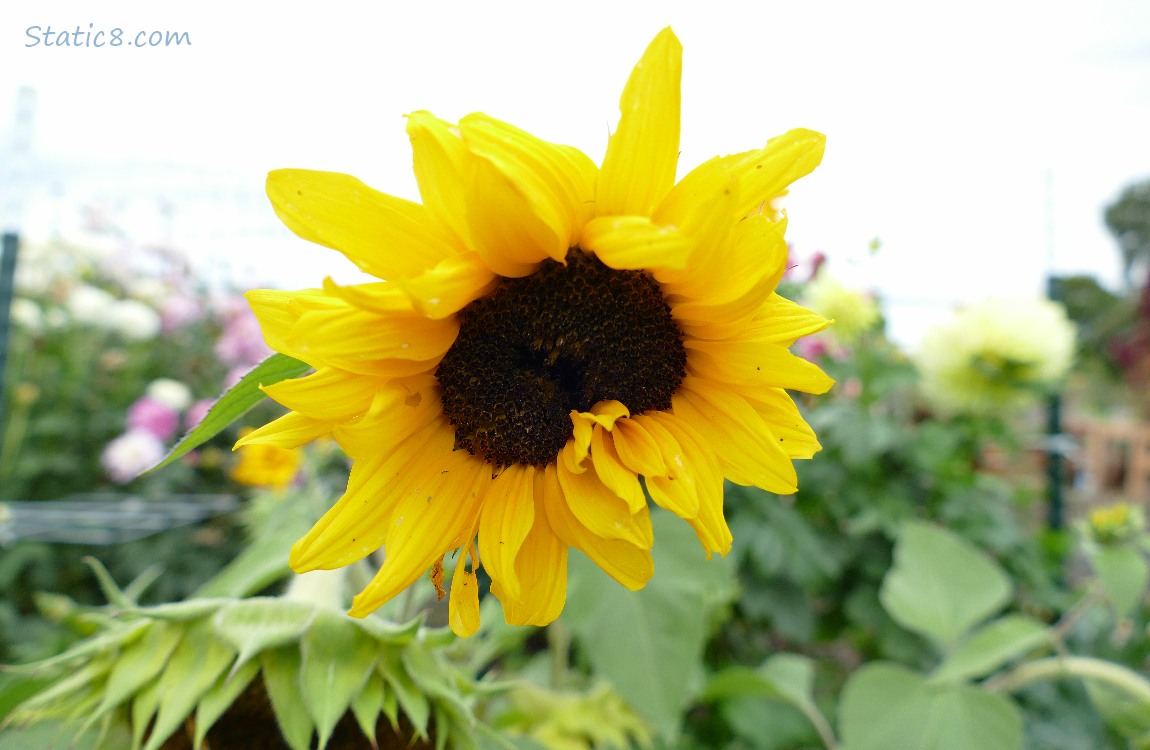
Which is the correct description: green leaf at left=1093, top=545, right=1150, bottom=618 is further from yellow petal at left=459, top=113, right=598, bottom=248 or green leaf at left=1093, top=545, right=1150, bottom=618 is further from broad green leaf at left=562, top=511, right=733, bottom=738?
yellow petal at left=459, top=113, right=598, bottom=248

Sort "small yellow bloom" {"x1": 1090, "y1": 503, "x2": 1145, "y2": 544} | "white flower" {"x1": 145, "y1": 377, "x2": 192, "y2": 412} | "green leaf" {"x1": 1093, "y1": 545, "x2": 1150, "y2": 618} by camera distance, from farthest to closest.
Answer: "white flower" {"x1": 145, "y1": 377, "x2": 192, "y2": 412} → "small yellow bloom" {"x1": 1090, "y1": 503, "x2": 1145, "y2": 544} → "green leaf" {"x1": 1093, "y1": 545, "x2": 1150, "y2": 618}

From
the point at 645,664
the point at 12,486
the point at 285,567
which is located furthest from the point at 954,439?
the point at 12,486

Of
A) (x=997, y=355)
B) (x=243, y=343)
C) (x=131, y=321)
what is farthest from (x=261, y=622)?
(x=131, y=321)

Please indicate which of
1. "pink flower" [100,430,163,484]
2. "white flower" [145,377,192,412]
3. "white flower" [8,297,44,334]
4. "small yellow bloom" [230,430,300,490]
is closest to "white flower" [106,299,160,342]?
"white flower" [8,297,44,334]

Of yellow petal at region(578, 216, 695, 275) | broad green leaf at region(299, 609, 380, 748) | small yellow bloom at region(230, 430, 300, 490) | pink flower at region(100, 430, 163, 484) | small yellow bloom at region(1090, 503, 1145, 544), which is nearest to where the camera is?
yellow petal at region(578, 216, 695, 275)

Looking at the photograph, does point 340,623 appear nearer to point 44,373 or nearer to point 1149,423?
point 44,373

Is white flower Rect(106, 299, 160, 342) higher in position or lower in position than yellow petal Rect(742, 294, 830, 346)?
lower
